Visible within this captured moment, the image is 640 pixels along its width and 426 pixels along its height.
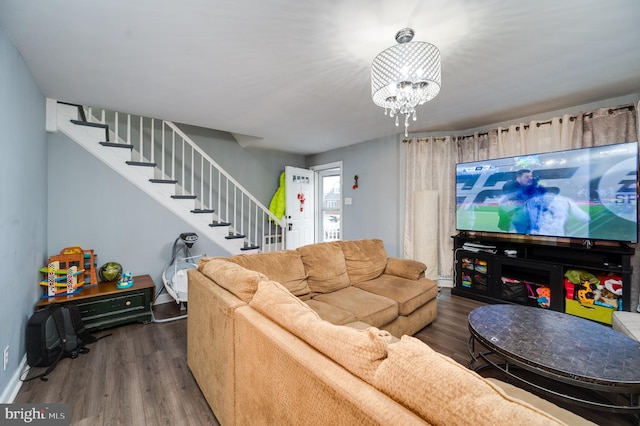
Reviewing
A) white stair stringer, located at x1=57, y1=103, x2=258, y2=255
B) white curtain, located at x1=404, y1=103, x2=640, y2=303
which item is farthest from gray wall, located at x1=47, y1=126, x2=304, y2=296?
white curtain, located at x1=404, y1=103, x2=640, y2=303

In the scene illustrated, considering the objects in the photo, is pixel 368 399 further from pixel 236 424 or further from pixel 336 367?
pixel 236 424

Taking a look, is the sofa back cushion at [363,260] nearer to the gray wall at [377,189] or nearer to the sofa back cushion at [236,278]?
the sofa back cushion at [236,278]

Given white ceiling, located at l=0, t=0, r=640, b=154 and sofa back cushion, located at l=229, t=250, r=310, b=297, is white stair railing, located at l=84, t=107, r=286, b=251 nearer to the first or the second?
white ceiling, located at l=0, t=0, r=640, b=154

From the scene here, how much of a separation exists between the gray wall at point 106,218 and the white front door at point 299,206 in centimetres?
162

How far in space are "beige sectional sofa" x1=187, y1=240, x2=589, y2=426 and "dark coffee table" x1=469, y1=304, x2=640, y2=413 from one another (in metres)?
0.37

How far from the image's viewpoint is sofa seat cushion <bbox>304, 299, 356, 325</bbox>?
1.85m

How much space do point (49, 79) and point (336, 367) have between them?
133 inches

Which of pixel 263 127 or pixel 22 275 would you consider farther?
pixel 263 127

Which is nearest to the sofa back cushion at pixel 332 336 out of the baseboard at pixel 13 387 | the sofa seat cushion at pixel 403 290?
the sofa seat cushion at pixel 403 290

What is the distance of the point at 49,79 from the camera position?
237 cm

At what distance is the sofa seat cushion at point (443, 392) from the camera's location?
1.67 feet

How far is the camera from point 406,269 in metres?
2.83

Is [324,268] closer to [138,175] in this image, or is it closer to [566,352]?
[566,352]

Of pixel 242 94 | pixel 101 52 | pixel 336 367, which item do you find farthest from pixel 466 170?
pixel 101 52
